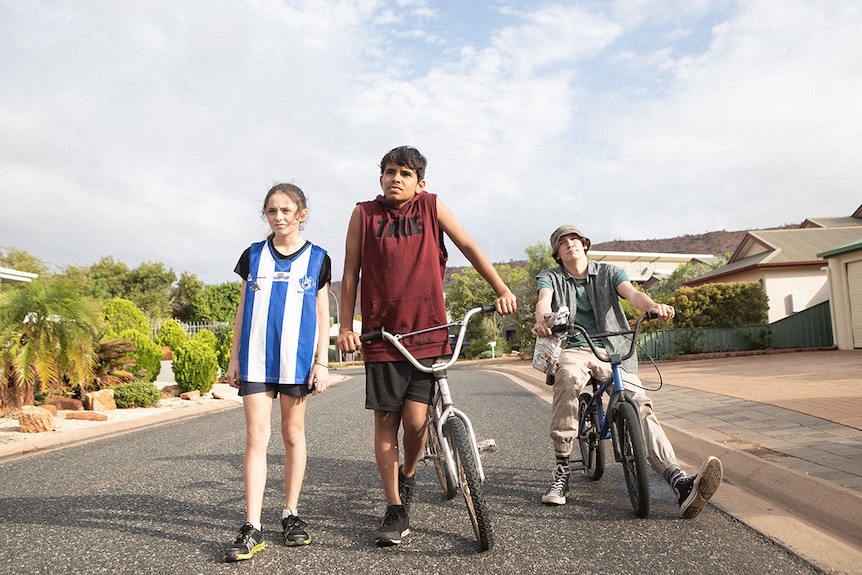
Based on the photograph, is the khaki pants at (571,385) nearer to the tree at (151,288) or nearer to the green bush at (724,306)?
the green bush at (724,306)

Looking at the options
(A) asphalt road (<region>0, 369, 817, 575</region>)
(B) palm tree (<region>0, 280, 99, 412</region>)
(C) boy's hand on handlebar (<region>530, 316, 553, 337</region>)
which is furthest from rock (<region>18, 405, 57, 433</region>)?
(C) boy's hand on handlebar (<region>530, 316, 553, 337</region>)

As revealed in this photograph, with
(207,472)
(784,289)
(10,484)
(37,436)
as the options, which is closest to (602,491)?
(207,472)

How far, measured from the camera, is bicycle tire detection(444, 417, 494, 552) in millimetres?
3031

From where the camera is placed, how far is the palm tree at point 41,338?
965 cm

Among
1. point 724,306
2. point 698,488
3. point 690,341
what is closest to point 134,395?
point 698,488

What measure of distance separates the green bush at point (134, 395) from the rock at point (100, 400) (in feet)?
0.68

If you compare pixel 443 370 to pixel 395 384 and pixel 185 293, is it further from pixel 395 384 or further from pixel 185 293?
pixel 185 293

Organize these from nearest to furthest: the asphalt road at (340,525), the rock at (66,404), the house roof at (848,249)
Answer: the asphalt road at (340,525)
the rock at (66,404)
the house roof at (848,249)

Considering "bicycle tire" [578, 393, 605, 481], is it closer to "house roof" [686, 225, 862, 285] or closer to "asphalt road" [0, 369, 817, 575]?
"asphalt road" [0, 369, 817, 575]

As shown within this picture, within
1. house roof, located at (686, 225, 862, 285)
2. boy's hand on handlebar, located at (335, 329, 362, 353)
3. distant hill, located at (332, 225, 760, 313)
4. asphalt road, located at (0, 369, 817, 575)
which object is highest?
distant hill, located at (332, 225, 760, 313)

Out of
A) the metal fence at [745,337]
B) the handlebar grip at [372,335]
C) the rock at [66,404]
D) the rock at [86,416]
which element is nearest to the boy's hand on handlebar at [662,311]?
the handlebar grip at [372,335]

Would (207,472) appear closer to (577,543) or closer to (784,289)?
(577,543)

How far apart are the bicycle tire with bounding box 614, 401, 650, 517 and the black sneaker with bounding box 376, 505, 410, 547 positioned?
1.24 meters

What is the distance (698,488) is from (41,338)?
381 inches
